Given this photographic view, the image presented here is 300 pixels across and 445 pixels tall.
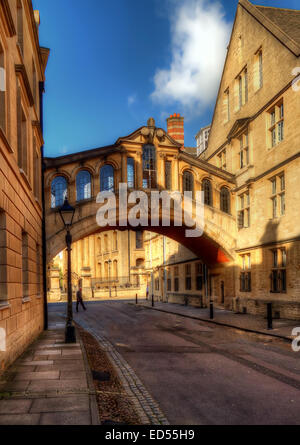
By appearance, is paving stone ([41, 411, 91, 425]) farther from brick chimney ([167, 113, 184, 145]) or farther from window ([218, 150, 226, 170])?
brick chimney ([167, 113, 184, 145])

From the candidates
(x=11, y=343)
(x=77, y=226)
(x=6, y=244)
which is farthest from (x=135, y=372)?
(x=77, y=226)

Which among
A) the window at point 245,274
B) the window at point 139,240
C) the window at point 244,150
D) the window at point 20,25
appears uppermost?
the window at point 20,25

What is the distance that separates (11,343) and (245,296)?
15.4 meters

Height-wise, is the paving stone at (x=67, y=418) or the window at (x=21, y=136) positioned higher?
the window at (x=21, y=136)

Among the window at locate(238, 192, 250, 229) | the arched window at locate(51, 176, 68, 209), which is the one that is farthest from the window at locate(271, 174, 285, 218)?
the arched window at locate(51, 176, 68, 209)

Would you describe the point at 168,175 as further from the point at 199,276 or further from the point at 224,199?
the point at 199,276

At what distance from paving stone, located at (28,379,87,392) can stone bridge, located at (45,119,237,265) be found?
12535mm

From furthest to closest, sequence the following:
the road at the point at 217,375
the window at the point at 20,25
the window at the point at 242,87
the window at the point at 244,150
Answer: the window at the point at 242,87 → the window at the point at 244,150 → the window at the point at 20,25 → the road at the point at 217,375

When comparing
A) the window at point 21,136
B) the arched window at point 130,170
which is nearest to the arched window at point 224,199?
the arched window at point 130,170

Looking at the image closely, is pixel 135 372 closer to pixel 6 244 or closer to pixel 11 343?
pixel 11 343

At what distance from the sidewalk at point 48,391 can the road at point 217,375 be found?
122 cm

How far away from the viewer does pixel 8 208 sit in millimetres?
8562

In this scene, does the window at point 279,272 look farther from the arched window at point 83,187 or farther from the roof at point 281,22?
the arched window at point 83,187

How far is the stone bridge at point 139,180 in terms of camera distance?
67.8 ft
